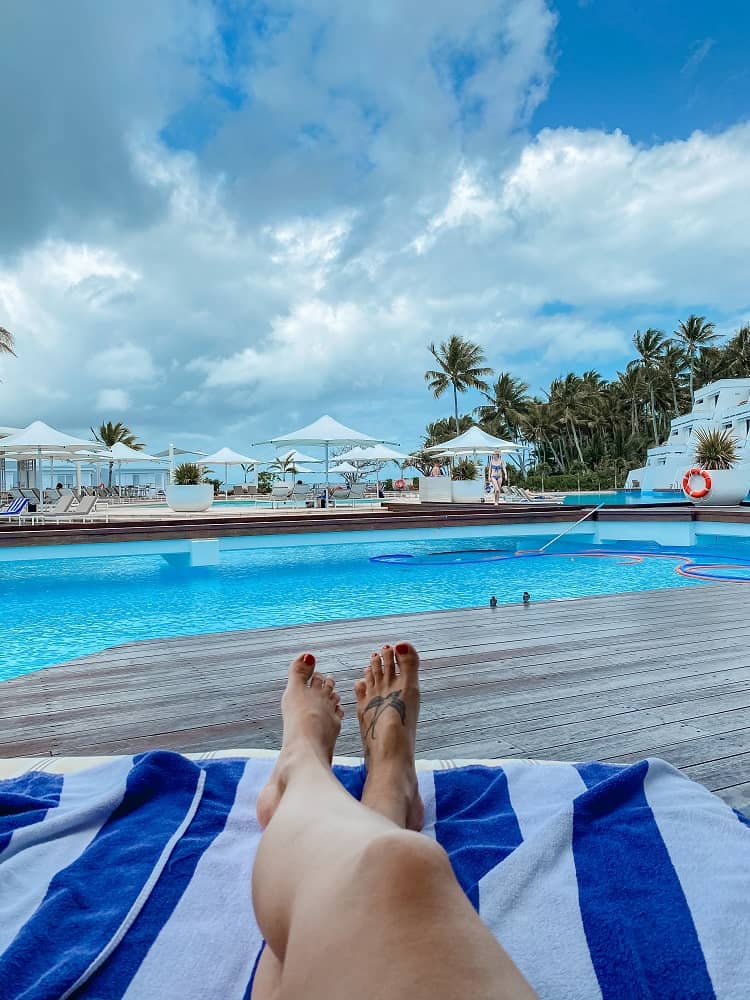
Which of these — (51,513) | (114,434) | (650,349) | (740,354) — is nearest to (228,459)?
(51,513)

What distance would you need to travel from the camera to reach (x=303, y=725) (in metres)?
1.31

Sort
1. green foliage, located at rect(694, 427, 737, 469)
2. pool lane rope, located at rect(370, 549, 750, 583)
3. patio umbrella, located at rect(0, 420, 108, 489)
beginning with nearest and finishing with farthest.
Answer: pool lane rope, located at rect(370, 549, 750, 583), patio umbrella, located at rect(0, 420, 108, 489), green foliage, located at rect(694, 427, 737, 469)

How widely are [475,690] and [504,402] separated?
3427 cm

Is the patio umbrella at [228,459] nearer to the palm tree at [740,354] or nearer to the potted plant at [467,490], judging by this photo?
the potted plant at [467,490]

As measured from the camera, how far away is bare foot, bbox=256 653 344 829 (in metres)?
1.09

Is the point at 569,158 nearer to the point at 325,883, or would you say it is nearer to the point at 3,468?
the point at 325,883

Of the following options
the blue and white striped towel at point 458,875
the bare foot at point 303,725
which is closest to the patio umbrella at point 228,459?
the bare foot at point 303,725

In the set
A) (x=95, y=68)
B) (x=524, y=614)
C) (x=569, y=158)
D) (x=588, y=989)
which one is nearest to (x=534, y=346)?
(x=569, y=158)

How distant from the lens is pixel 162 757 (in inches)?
54.4

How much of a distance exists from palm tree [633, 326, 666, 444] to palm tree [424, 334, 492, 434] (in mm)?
10921

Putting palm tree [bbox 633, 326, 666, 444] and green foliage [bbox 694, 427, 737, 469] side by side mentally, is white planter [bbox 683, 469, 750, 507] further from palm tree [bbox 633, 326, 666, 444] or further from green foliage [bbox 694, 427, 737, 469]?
palm tree [bbox 633, 326, 666, 444]

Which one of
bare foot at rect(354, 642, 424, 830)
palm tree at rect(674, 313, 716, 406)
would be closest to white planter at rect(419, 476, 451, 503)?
bare foot at rect(354, 642, 424, 830)

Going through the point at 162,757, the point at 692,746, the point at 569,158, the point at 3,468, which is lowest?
the point at 692,746

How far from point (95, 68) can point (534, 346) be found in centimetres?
3796
